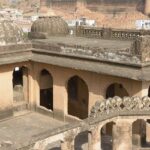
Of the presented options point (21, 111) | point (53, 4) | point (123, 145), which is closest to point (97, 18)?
point (53, 4)

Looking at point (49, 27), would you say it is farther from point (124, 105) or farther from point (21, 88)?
point (124, 105)

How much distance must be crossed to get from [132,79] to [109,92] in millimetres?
4034

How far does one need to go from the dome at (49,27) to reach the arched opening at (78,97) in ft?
10.6

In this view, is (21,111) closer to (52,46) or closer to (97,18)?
(52,46)

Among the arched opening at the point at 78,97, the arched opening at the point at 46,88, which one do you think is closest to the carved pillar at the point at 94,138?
the arched opening at the point at 78,97

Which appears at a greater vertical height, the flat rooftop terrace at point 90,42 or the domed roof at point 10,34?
the domed roof at point 10,34

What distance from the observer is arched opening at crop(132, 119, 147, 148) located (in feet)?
47.9

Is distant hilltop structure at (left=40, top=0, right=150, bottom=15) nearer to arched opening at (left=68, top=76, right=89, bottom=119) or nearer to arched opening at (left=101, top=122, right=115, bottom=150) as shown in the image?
arched opening at (left=68, top=76, right=89, bottom=119)

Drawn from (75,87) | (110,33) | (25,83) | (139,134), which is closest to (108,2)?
(110,33)

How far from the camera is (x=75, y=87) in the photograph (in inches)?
807

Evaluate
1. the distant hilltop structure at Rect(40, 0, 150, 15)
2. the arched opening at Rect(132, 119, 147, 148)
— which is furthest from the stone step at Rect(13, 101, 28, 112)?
the distant hilltop structure at Rect(40, 0, 150, 15)

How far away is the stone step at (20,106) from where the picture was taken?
19422mm

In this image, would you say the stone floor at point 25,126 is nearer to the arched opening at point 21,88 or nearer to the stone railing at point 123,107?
the arched opening at point 21,88

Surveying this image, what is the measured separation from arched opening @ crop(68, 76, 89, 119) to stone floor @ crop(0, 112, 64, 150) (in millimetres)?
1932
